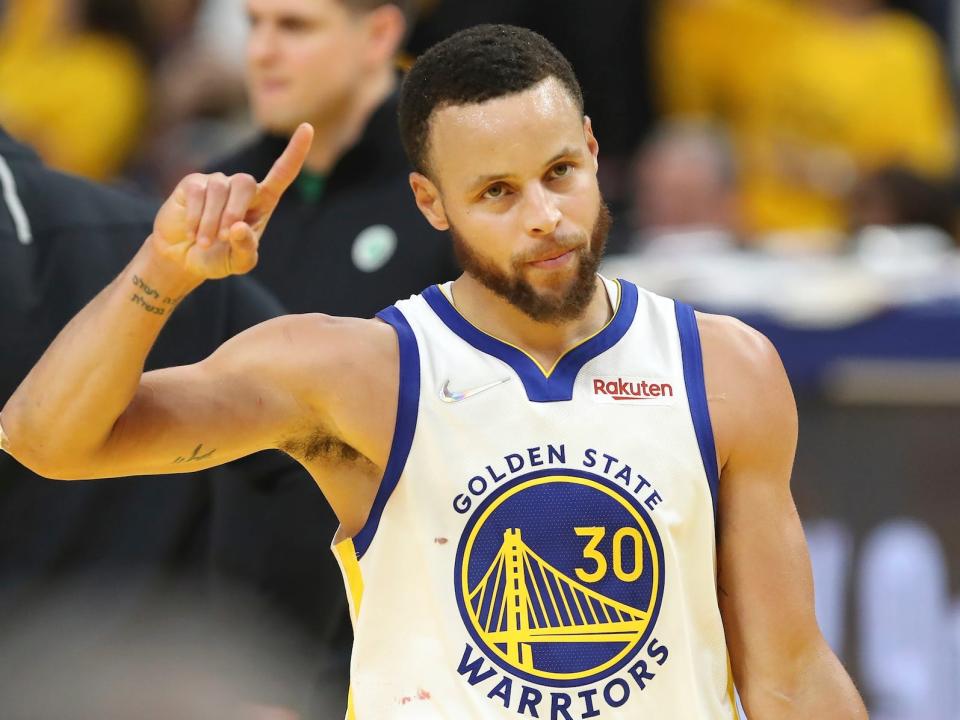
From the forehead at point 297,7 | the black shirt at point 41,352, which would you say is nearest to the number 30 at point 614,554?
the black shirt at point 41,352

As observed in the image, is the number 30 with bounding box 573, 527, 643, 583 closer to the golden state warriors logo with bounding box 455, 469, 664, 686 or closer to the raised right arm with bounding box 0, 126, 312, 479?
the golden state warriors logo with bounding box 455, 469, 664, 686

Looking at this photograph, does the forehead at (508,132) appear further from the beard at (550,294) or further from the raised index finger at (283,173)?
the raised index finger at (283,173)

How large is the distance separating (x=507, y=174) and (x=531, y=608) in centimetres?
71

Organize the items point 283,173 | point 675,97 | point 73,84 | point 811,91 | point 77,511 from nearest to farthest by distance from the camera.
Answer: point 283,173 < point 77,511 < point 811,91 < point 675,97 < point 73,84

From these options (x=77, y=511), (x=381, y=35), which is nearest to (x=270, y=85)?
(x=381, y=35)

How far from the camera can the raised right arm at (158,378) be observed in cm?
250

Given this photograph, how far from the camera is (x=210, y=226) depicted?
97.9 inches

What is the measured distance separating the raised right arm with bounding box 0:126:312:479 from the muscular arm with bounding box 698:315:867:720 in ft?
2.55

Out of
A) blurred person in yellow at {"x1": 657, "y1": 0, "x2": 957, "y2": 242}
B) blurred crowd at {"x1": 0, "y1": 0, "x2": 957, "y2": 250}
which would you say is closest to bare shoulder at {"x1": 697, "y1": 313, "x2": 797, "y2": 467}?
blurred crowd at {"x1": 0, "y1": 0, "x2": 957, "y2": 250}

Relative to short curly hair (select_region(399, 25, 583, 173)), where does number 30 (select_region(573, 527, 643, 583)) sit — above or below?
below

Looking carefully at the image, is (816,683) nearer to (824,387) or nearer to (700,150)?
(824,387)

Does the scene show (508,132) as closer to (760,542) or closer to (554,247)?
(554,247)

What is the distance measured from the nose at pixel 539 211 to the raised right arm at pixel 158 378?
1.22ft

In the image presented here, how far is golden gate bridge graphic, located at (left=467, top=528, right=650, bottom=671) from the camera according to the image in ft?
8.86
